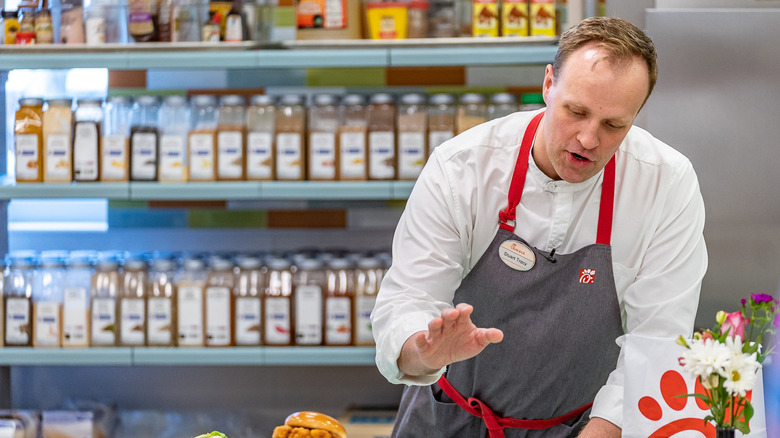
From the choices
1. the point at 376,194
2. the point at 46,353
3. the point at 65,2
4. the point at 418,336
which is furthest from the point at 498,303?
the point at 65,2

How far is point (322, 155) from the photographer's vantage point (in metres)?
2.59

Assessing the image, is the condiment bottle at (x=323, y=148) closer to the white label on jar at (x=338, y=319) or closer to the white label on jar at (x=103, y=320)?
the white label on jar at (x=338, y=319)

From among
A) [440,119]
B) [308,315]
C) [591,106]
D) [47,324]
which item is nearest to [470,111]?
[440,119]

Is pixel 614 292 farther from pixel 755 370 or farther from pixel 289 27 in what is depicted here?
pixel 289 27

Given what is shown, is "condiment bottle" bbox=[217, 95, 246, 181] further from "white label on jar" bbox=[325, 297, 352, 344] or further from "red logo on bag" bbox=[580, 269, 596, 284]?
"red logo on bag" bbox=[580, 269, 596, 284]

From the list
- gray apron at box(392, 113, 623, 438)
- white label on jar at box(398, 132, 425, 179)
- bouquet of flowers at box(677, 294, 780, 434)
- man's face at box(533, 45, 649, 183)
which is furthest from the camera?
white label on jar at box(398, 132, 425, 179)

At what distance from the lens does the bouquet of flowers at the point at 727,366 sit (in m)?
1.06

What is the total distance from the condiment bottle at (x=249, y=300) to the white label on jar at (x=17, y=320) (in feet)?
2.19

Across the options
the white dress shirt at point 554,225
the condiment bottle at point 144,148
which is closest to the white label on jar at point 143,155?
the condiment bottle at point 144,148

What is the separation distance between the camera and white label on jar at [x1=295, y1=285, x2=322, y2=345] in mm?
2611

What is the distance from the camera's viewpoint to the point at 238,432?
121 inches

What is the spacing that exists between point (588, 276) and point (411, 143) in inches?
41.9

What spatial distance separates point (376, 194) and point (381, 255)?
244 mm

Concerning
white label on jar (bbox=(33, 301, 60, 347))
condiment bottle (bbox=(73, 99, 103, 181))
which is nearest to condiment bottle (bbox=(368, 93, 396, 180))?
condiment bottle (bbox=(73, 99, 103, 181))
